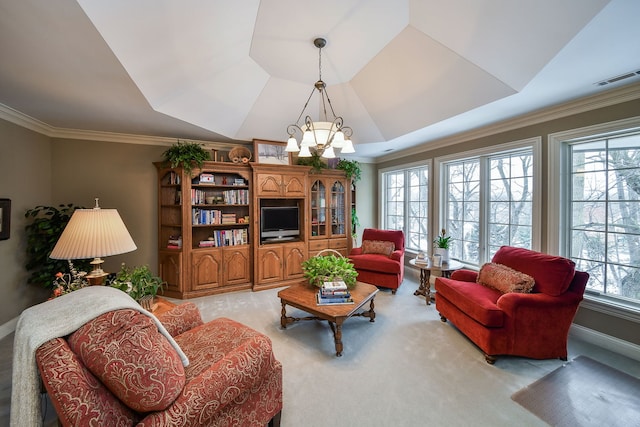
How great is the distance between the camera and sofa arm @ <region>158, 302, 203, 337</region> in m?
1.80

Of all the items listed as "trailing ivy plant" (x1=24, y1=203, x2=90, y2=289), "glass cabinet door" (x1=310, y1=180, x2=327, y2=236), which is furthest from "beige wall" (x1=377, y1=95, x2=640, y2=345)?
"trailing ivy plant" (x1=24, y1=203, x2=90, y2=289)

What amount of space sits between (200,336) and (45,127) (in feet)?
12.3

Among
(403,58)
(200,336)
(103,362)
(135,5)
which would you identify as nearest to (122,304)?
(103,362)

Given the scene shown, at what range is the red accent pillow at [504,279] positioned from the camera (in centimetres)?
240

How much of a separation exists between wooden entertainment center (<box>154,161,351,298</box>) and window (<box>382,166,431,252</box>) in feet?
5.52

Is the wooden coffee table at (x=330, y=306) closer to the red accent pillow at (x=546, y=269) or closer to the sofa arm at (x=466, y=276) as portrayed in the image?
the sofa arm at (x=466, y=276)

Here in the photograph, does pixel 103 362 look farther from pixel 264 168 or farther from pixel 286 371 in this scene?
pixel 264 168

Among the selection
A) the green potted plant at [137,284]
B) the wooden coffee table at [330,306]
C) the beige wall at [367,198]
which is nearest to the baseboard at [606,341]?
the wooden coffee table at [330,306]

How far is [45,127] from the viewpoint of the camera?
331cm

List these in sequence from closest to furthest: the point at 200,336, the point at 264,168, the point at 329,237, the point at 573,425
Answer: the point at 573,425, the point at 200,336, the point at 264,168, the point at 329,237

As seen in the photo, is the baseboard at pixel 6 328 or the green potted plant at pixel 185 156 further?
the green potted plant at pixel 185 156

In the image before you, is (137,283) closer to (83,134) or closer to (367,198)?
(83,134)

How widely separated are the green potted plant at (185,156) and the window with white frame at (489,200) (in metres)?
3.84

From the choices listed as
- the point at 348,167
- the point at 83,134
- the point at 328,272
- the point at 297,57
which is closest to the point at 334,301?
the point at 328,272
